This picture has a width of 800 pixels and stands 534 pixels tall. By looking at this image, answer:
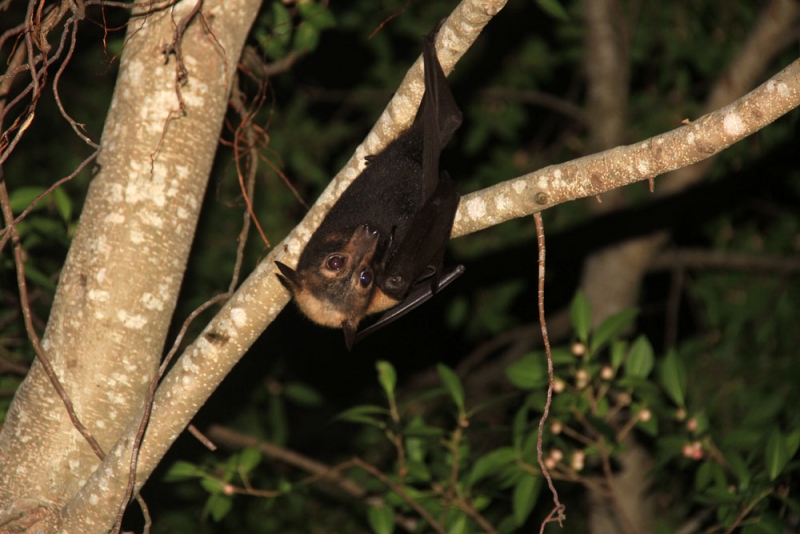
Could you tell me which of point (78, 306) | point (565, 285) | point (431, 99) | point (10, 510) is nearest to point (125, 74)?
point (78, 306)

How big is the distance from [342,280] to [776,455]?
2.32 metres

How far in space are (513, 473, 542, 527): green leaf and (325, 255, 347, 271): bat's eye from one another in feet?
4.94

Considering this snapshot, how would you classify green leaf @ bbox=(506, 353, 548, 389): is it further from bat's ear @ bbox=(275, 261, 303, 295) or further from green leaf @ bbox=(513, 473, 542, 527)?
bat's ear @ bbox=(275, 261, 303, 295)

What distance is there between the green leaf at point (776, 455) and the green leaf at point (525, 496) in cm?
112

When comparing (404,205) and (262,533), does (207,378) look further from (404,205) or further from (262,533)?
(262,533)

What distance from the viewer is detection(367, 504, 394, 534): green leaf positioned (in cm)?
403

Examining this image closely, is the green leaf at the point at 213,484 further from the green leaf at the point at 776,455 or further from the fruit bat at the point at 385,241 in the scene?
the green leaf at the point at 776,455

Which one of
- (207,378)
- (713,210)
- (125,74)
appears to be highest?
(713,210)

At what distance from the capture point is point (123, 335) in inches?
120

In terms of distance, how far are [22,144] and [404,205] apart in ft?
14.4

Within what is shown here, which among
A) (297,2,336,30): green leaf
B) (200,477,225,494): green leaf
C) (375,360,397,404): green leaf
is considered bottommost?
(200,477,225,494): green leaf

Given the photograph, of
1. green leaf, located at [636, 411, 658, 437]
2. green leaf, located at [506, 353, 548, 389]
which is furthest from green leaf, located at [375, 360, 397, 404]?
green leaf, located at [636, 411, 658, 437]

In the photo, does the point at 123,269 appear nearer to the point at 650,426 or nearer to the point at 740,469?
the point at 650,426

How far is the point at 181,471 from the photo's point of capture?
13.3ft
